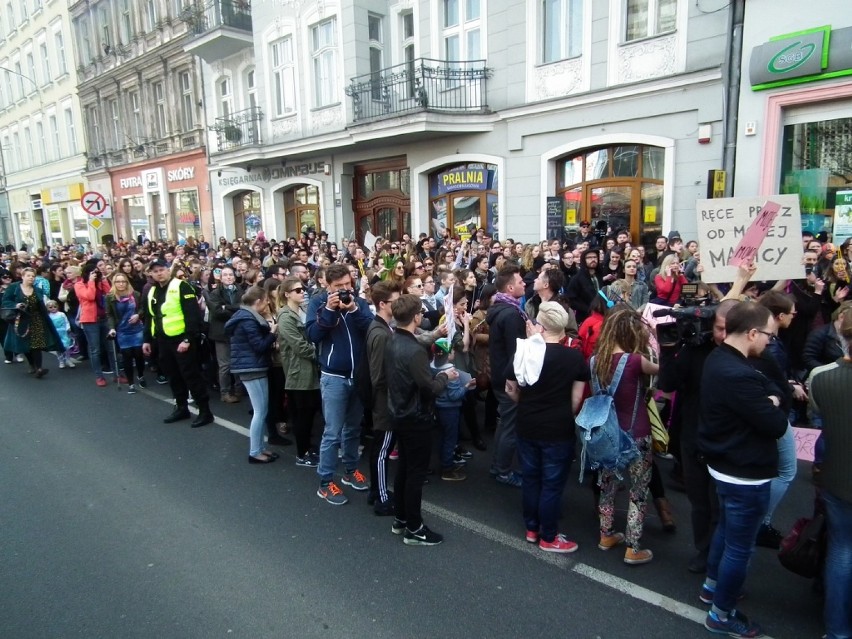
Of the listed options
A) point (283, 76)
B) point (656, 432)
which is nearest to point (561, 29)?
point (283, 76)

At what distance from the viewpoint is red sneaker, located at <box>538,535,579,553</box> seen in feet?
11.9

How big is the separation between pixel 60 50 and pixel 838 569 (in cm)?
3804

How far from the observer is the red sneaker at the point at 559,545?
3.64 metres

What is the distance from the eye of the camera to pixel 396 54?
1509 centimetres

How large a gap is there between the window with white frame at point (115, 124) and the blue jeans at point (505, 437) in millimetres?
27843

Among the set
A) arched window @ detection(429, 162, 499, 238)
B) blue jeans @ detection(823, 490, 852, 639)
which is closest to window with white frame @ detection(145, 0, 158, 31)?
arched window @ detection(429, 162, 499, 238)

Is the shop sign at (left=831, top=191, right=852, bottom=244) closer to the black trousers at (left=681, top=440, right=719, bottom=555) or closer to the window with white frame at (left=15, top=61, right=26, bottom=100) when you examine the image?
the black trousers at (left=681, top=440, right=719, bottom=555)

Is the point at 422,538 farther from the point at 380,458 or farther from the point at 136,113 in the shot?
the point at 136,113

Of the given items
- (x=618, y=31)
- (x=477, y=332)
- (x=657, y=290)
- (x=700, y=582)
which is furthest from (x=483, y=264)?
(x=700, y=582)

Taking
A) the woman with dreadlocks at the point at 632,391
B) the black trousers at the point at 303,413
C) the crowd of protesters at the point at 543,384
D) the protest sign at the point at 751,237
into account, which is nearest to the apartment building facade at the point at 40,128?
the crowd of protesters at the point at 543,384

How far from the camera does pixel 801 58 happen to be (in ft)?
27.2

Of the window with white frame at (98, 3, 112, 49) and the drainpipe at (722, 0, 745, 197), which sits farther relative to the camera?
the window with white frame at (98, 3, 112, 49)

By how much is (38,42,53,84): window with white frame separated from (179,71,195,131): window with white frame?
49.9 ft

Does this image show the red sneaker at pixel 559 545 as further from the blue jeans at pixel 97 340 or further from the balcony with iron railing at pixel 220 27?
the balcony with iron railing at pixel 220 27
